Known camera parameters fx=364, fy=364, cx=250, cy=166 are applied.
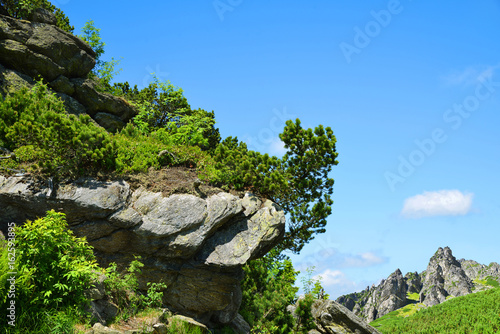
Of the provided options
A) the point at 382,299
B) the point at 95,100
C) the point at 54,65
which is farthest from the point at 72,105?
the point at 382,299

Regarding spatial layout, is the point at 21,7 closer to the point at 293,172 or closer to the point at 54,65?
the point at 54,65

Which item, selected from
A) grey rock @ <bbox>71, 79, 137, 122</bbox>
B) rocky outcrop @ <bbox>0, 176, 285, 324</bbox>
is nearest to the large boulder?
grey rock @ <bbox>71, 79, 137, 122</bbox>

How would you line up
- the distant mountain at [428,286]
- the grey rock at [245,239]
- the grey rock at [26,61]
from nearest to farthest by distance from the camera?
the grey rock at [245,239]
the grey rock at [26,61]
the distant mountain at [428,286]

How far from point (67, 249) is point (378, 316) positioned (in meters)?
121

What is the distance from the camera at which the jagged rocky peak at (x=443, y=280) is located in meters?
111

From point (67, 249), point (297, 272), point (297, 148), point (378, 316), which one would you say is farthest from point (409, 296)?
point (67, 249)

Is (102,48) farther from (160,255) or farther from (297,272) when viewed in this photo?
(297,272)

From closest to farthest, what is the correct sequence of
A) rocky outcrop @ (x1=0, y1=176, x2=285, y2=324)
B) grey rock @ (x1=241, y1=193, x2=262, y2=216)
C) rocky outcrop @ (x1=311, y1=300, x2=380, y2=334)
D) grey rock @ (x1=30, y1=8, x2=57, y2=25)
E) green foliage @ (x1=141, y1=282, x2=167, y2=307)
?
green foliage @ (x1=141, y1=282, x2=167, y2=307)
rocky outcrop @ (x1=0, y1=176, x2=285, y2=324)
grey rock @ (x1=241, y1=193, x2=262, y2=216)
grey rock @ (x1=30, y1=8, x2=57, y2=25)
rocky outcrop @ (x1=311, y1=300, x2=380, y2=334)

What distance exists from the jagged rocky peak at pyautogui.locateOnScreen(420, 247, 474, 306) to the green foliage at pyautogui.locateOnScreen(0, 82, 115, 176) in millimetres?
119639

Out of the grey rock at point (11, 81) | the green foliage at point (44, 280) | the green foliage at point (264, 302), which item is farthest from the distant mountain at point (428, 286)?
the green foliage at point (44, 280)

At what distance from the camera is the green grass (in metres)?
60.5

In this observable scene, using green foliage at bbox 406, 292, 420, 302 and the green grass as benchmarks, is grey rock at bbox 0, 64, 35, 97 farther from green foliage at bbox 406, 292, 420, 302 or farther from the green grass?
green foliage at bbox 406, 292, 420, 302

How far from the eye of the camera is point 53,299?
32.3ft

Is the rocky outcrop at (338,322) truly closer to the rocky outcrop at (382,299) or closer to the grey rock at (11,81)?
the grey rock at (11,81)
